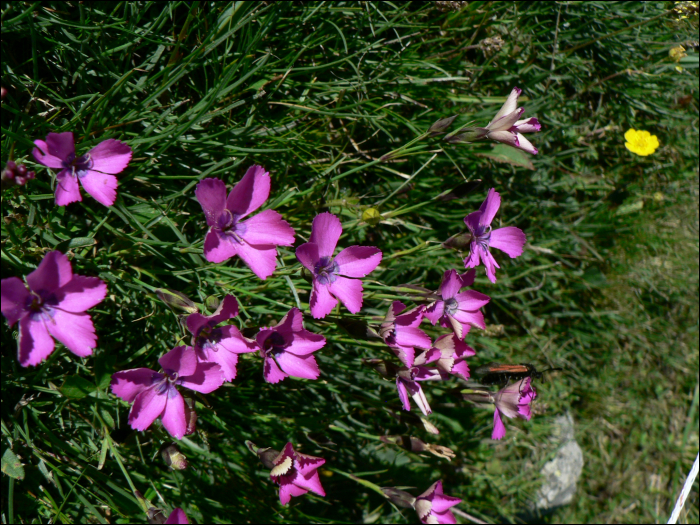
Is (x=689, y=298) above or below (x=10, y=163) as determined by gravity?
below

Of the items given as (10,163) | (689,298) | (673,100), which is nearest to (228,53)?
(10,163)

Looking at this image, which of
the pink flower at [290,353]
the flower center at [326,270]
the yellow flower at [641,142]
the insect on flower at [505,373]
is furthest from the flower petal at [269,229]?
the yellow flower at [641,142]

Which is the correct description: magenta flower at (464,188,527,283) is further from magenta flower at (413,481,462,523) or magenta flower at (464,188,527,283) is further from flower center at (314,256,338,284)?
magenta flower at (413,481,462,523)

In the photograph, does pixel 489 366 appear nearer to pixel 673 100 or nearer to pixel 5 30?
pixel 5 30

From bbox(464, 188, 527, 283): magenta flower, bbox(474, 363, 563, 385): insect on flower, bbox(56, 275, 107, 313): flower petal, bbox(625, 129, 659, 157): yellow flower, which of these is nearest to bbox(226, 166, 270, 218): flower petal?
bbox(56, 275, 107, 313): flower petal

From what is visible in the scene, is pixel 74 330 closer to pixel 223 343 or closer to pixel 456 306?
→ pixel 223 343

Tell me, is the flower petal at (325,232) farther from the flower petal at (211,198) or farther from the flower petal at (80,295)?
the flower petal at (80,295)
